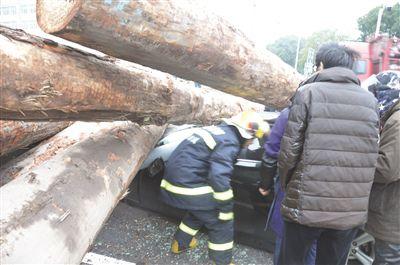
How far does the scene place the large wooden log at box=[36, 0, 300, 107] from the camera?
67.2 inches

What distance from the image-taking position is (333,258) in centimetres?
262

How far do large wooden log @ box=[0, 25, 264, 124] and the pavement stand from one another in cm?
120

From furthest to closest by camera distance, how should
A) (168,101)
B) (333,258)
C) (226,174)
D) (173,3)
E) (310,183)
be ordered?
1. (226,174)
2. (168,101)
3. (333,258)
4. (310,183)
5. (173,3)

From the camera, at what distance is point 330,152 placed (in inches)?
88.0

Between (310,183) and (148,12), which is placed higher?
(148,12)

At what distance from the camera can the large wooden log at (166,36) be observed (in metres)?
1.71

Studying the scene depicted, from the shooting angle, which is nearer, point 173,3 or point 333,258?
point 173,3

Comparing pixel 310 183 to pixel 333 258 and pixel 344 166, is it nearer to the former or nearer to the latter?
pixel 344 166

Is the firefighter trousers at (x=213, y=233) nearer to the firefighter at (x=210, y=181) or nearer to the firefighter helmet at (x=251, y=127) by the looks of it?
the firefighter at (x=210, y=181)

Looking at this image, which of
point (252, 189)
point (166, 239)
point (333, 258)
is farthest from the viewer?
point (166, 239)

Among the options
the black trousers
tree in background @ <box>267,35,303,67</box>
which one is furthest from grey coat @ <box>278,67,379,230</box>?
tree in background @ <box>267,35,303,67</box>

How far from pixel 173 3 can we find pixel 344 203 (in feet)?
4.89

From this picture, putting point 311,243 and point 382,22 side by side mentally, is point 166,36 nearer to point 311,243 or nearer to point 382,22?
point 311,243

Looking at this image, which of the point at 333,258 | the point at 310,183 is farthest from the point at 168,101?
the point at 333,258
